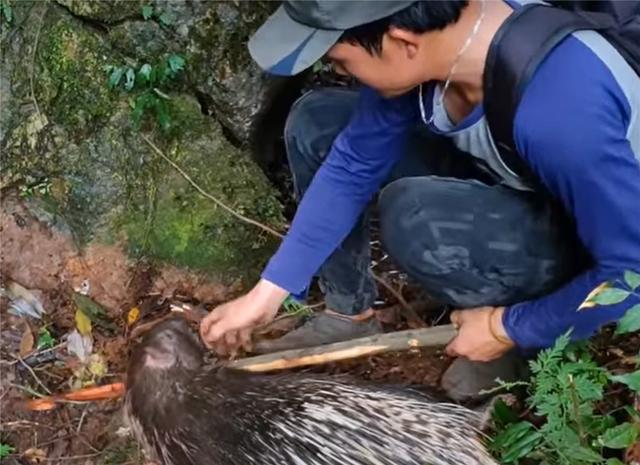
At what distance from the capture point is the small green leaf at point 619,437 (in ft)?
7.57

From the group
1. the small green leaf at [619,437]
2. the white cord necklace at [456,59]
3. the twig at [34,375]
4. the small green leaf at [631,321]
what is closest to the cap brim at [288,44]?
the white cord necklace at [456,59]

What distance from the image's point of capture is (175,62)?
314 cm

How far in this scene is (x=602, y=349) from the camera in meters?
2.71

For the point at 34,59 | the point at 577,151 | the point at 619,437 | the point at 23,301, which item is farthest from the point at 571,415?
the point at 34,59

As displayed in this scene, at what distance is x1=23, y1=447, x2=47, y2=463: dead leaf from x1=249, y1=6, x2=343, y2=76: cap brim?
5.03 feet

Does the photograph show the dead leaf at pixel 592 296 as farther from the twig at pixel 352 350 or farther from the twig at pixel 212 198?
the twig at pixel 212 198

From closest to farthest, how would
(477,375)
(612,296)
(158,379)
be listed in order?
(612,296) → (158,379) → (477,375)

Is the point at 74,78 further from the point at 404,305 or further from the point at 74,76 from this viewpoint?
the point at 404,305

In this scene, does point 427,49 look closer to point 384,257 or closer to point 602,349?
point 602,349

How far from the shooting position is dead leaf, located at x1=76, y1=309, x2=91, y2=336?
129 inches

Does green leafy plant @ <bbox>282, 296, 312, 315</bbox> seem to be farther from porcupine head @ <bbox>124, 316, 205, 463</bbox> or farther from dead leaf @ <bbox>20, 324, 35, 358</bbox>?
dead leaf @ <bbox>20, 324, 35, 358</bbox>

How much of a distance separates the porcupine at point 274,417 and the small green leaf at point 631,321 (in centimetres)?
54

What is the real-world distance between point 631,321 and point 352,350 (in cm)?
92

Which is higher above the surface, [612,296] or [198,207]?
[612,296]
